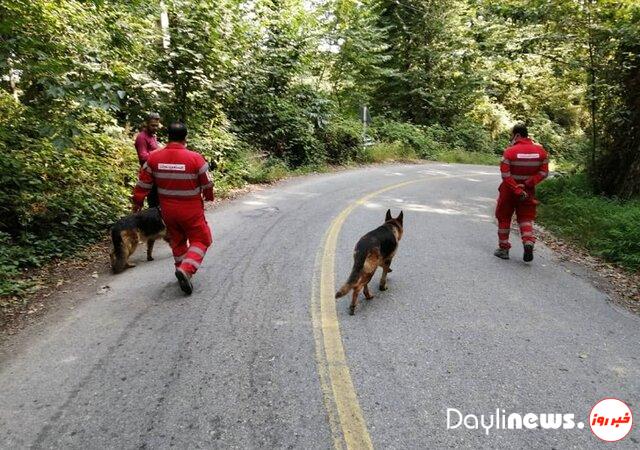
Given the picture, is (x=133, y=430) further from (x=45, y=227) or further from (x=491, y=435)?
(x=45, y=227)

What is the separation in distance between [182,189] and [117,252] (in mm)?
1826

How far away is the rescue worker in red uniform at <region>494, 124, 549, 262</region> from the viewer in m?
6.42

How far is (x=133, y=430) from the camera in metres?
2.74

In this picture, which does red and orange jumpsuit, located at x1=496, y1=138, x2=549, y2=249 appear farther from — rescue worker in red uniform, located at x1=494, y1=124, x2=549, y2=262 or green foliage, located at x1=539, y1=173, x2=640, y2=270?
green foliage, located at x1=539, y1=173, x2=640, y2=270

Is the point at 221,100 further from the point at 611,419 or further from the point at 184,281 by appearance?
the point at 611,419

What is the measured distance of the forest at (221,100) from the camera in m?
6.20

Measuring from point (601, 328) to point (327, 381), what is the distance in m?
3.27

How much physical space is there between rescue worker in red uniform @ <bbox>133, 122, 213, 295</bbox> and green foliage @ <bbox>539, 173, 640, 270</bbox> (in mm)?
6886

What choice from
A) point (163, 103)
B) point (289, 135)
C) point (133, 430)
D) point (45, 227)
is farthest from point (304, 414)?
point (289, 135)

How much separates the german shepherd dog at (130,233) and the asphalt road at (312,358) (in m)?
0.27

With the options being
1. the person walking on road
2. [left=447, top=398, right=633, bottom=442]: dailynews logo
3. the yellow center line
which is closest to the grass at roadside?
the person walking on road

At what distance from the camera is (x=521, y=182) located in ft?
21.6

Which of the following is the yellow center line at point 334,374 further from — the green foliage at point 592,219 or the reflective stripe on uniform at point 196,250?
the green foliage at point 592,219

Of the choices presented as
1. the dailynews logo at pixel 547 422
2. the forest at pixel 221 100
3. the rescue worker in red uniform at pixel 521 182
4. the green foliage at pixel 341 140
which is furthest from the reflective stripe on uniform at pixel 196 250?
the green foliage at pixel 341 140
